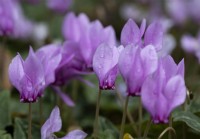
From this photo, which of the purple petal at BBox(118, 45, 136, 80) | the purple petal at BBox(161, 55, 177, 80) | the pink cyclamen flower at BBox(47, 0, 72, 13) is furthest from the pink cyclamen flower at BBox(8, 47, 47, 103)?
the pink cyclamen flower at BBox(47, 0, 72, 13)

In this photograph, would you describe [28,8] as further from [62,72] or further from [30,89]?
[30,89]

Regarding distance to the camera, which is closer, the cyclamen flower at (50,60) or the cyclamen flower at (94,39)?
the cyclamen flower at (50,60)

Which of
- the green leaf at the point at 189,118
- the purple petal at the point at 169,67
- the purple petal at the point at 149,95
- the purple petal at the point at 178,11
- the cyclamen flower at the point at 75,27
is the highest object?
the purple petal at the point at 178,11

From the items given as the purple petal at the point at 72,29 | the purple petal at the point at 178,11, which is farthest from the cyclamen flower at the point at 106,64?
the purple petal at the point at 178,11

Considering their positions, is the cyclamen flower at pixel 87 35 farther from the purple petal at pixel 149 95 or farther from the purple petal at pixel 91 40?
the purple petal at pixel 149 95

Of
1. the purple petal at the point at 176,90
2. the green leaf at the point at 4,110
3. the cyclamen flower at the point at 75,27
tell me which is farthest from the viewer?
the cyclamen flower at the point at 75,27

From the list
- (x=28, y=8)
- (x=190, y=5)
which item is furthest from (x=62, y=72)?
(x=28, y=8)
